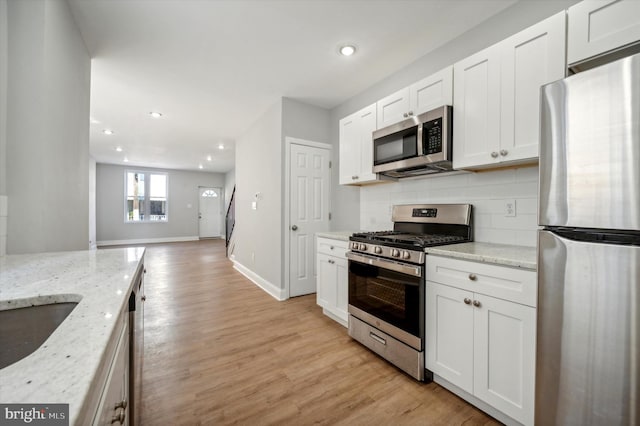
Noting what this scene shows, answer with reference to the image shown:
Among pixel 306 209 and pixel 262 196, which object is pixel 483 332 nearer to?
pixel 306 209

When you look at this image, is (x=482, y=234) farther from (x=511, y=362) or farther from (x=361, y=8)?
(x=361, y=8)

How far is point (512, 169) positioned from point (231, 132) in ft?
15.1

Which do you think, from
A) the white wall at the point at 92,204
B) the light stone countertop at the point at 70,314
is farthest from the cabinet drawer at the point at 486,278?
the white wall at the point at 92,204

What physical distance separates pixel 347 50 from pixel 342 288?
2.29 metres

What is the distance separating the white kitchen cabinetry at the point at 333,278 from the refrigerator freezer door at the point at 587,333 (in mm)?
1533

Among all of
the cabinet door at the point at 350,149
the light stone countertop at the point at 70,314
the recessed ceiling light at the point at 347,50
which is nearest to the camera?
the light stone countertop at the point at 70,314

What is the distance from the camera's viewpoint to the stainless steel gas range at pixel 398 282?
1.78m

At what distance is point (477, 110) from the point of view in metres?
1.81

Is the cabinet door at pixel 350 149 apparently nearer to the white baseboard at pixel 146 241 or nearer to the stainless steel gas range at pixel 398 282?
the stainless steel gas range at pixel 398 282

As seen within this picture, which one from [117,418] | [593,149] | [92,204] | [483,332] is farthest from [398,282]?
[92,204]

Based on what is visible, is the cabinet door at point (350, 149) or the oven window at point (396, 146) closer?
the oven window at point (396, 146)

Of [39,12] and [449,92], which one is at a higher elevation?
[39,12]

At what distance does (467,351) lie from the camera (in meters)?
1.56

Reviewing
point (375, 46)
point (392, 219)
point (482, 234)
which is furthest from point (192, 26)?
point (482, 234)
